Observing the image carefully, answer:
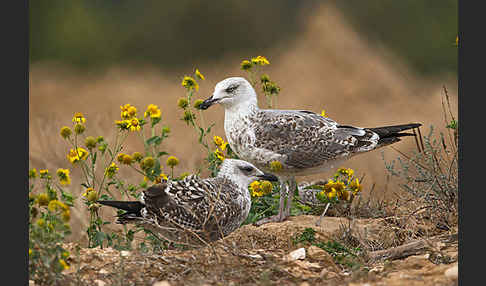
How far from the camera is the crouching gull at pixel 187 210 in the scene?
4.04 meters

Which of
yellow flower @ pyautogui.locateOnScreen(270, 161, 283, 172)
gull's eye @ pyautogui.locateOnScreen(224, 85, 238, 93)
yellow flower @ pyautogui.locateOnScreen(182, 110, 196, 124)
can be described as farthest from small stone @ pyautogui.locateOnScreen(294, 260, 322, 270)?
yellow flower @ pyautogui.locateOnScreen(182, 110, 196, 124)

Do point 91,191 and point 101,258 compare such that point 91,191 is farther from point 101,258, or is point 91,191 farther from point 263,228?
point 263,228

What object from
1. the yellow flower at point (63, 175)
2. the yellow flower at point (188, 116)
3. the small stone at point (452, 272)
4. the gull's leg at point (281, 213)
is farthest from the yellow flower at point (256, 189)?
the small stone at point (452, 272)

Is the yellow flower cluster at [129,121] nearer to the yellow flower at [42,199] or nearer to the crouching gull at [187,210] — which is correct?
the crouching gull at [187,210]

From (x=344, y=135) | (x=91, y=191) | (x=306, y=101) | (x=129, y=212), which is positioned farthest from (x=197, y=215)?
(x=306, y=101)

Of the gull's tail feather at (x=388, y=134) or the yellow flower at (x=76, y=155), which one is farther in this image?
the gull's tail feather at (x=388, y=134)

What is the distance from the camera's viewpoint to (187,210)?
4.05 metres

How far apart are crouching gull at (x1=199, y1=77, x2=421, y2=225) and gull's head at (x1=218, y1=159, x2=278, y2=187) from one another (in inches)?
3.6

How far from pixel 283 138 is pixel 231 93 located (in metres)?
0.54

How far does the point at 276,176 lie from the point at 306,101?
33.1ft

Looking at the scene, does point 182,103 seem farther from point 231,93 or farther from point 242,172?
point 242,172

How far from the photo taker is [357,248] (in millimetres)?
4188

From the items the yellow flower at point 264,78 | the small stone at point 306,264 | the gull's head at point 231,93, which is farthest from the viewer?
the yellow flower at point 264,78

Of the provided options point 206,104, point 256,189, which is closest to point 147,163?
point 206,104
